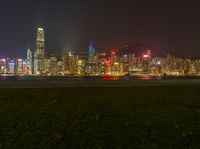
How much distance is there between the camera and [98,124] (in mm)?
13172

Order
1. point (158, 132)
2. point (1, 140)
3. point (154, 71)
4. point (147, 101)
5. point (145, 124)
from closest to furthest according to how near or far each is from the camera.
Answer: point (1, 140), point (158, 132), point (145, 124), point (147, 101), point (154, 71)

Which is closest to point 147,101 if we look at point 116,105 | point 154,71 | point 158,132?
point 116,105

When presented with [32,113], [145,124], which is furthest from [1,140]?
[145,124]

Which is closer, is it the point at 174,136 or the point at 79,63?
the point at 174,136

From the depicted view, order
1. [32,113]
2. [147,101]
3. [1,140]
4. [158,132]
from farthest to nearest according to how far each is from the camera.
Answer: [147,101]
[32,113]
[158,132]
[1,140]

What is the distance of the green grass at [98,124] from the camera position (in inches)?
429

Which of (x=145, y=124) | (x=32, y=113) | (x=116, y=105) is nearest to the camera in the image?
(x=145, y=124)

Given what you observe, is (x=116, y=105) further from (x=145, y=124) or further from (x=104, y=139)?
(x=104, y=139)

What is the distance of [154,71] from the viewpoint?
567ft

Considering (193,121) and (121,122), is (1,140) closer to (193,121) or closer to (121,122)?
(121,122)

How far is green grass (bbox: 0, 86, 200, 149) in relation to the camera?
10.9 m

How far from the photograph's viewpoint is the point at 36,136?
37.9 ft

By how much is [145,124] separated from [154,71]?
6423 inches

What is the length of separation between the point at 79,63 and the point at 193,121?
6673 inches
